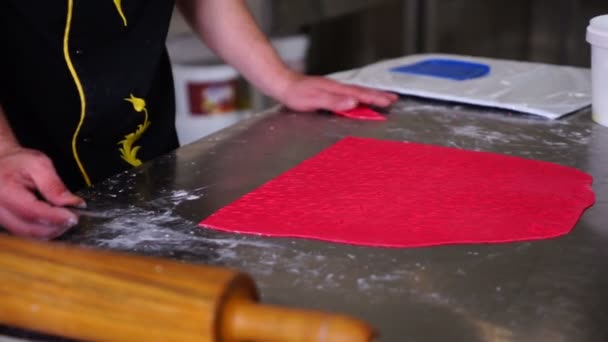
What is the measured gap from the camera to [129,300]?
477mm

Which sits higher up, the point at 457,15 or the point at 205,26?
the point at 205,26

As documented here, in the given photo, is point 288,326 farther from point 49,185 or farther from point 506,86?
point 506,86

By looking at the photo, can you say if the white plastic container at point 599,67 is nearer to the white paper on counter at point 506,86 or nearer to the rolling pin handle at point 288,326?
the white paper on counter at point 506,86

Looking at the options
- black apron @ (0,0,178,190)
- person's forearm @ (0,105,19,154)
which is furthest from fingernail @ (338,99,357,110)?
person's forearm @ (0,105,19,154)

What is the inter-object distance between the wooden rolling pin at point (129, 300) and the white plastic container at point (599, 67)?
668 mm

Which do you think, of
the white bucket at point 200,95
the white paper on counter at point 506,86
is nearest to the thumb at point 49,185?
the white paper on counter at point 506,86

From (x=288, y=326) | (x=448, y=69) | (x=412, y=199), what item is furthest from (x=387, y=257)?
(x=448, y=69)

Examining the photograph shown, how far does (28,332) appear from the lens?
57 centimetres

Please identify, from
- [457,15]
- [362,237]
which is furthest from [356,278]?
[457,15]

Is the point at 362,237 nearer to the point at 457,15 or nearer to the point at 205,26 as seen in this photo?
the point at 205,26

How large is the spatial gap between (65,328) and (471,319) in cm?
26

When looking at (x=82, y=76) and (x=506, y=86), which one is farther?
(x=506, y=86)

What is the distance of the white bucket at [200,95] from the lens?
1986 millimetres

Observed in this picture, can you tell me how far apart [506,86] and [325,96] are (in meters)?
0.26
